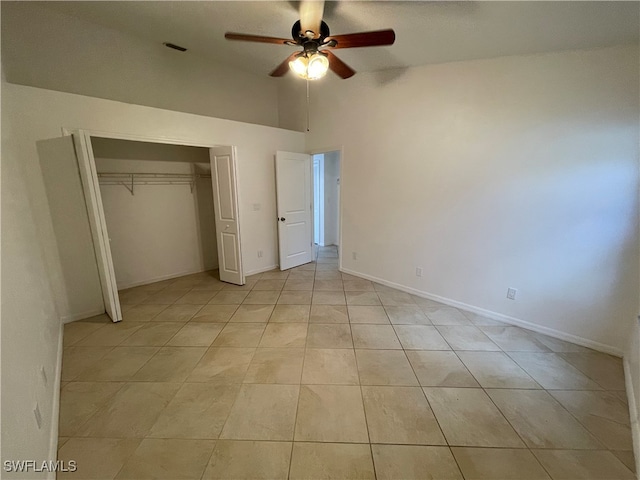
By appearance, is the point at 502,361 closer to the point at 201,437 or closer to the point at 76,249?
the point at 201,437

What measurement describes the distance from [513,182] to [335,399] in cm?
279

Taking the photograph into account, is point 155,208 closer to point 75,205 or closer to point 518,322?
point 75,205

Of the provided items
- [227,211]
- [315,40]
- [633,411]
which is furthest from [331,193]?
[633,411]

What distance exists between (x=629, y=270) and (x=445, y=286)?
155 cm

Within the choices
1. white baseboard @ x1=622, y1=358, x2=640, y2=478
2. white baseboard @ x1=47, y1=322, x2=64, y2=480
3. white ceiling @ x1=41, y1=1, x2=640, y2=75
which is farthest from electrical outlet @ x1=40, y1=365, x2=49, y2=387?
white baseboard @ x1=622, y1=358, x2=640, y2=478

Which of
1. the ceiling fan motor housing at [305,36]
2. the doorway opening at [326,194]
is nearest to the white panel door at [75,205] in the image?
the ceiling fan motor housing at [305,36]

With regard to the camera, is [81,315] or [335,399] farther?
[81,315]

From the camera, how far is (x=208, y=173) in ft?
14.1

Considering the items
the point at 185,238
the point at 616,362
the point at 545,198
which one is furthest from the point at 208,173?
the point at 616,362

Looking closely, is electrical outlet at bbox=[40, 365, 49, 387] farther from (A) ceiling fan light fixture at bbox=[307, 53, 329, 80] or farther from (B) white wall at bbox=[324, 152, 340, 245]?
(B) white wall at bbox=[324, 152, 340, 245]

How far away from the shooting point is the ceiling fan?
5.97 feet

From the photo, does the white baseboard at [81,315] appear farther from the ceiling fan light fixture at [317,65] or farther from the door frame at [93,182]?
the ceiling fan light fixture at [317,65]

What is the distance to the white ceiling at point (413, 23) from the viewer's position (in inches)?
74.7

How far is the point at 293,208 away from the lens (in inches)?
177
